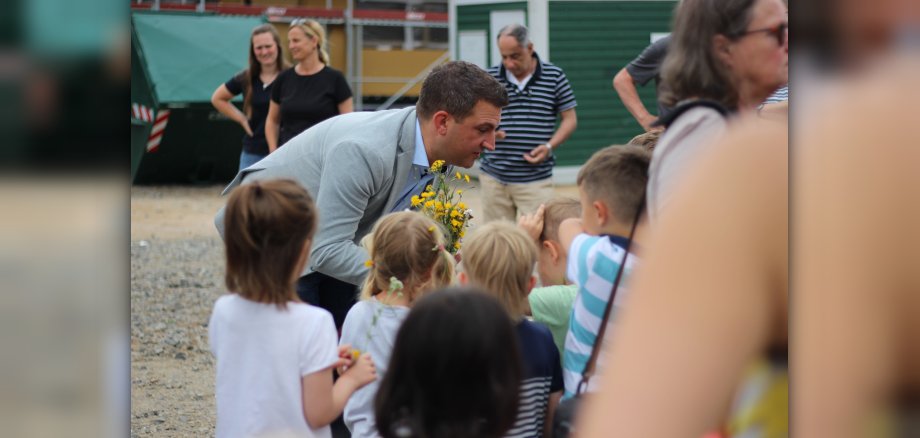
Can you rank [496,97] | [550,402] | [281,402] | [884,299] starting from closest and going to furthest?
[884,299], [281,402], [550,402], [496,97]

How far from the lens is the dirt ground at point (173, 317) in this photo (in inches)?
196

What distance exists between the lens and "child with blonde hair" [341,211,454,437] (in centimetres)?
262

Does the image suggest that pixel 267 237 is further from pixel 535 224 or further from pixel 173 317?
pixel 173 317

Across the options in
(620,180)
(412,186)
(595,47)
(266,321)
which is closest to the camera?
(620,180)

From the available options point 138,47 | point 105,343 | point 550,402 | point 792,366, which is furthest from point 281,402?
point 138,47

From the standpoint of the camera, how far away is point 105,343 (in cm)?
96

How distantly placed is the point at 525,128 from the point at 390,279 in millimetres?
4375

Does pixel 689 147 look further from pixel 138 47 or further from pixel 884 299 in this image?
pixel 138 47

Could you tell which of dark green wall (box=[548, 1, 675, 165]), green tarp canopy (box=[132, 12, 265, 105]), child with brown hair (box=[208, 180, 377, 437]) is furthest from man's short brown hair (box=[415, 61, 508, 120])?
dark green wall (box=[548, 1, 675, 165])

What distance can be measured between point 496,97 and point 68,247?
8.27ft

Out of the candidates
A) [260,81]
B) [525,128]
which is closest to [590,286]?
[525,128]

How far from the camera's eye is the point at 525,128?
273 inches

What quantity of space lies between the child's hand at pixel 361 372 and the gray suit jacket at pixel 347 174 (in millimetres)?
834

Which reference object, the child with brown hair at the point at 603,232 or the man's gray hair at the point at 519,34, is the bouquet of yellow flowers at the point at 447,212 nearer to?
the child with brown hair at the point at 603,232
